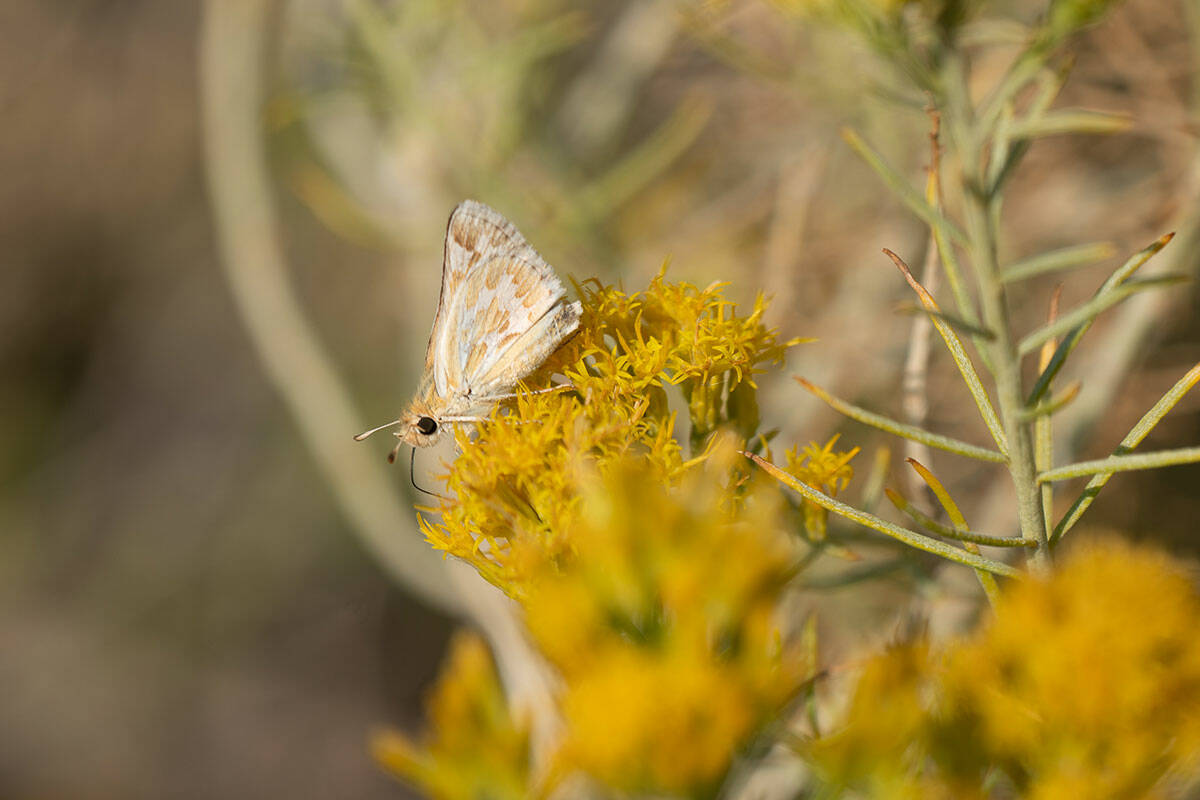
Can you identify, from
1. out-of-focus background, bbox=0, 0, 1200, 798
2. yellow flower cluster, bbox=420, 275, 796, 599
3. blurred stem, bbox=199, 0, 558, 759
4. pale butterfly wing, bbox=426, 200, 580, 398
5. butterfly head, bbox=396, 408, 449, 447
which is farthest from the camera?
out-of-focus background, bbox=0, 0, 1200, 798

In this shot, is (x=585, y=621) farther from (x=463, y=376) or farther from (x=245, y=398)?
(x=245, y=398)

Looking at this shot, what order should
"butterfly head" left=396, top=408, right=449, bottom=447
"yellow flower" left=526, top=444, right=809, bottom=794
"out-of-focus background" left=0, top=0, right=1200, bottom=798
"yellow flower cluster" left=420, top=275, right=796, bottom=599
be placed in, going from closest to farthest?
"yellow flower" left=526, top=444, right=809, bottom=794, "yellow flower cluster" left=420, top=275, right=796, bottom=599, "butterfly head" left=396, top=408, right=449, bottom=447, "out-of-focus background" left=0, top=0, right=1200, bottom=798

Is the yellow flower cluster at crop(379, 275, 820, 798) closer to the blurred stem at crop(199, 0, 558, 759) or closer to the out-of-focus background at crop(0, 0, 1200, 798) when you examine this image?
Answer: the blurred stem at crop(199, 0, 558, 759)

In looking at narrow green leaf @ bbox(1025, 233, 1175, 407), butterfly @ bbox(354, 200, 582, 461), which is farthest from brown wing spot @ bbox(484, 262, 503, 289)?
narrow green leaf @ bbox(1025, 233, 1175, 407)

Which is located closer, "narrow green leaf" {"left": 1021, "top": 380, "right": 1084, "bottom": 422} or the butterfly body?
"narrow green leaf" {"left": 1021, "top": 380, "right": 1084, "bottom": 422}

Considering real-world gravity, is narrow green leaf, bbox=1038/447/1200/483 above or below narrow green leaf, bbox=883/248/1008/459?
below

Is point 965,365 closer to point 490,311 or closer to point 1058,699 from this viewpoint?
point 1058,699

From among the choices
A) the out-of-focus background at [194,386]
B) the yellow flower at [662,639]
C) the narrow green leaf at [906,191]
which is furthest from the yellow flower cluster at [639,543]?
the out-of-focus background at [194,386]
